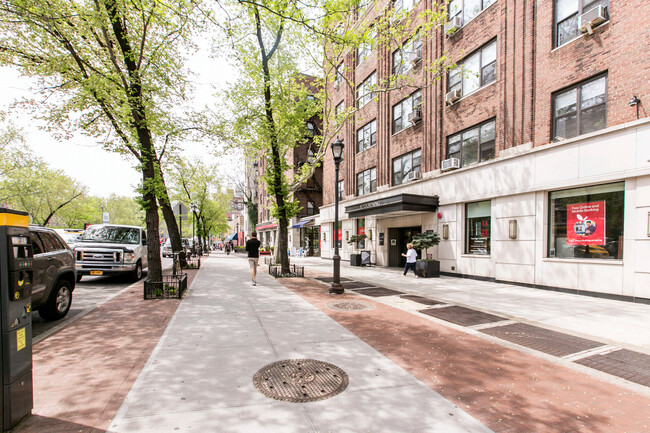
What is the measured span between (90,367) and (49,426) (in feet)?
4.63

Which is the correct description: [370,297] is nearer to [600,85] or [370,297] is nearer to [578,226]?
[578,226]

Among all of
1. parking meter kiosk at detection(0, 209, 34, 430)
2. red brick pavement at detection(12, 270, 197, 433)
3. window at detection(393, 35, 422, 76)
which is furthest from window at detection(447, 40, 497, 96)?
parking meter kiosk at detection(0, 209, 34, 430)

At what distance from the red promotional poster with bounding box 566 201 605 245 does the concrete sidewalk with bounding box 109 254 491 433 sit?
8.74m

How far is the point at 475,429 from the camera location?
2889 millimetres

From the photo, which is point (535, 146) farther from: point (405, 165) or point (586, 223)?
point (405, 165)

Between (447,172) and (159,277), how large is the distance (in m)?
12.6

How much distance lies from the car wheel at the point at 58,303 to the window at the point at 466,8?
17691 millimetres

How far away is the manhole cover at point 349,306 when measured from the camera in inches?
307

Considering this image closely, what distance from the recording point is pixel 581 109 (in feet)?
33.0

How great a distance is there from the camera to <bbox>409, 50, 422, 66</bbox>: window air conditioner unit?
1688 centimetres

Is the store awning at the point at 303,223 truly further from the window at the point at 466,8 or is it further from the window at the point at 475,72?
the window at the point at 466,8

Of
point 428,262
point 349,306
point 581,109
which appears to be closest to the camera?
point 349,306

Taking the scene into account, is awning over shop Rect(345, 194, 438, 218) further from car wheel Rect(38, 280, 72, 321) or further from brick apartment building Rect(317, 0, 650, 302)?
car wheel Rect(38, 280, 72, 321)

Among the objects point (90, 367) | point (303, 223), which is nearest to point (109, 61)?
point (90, 367)
